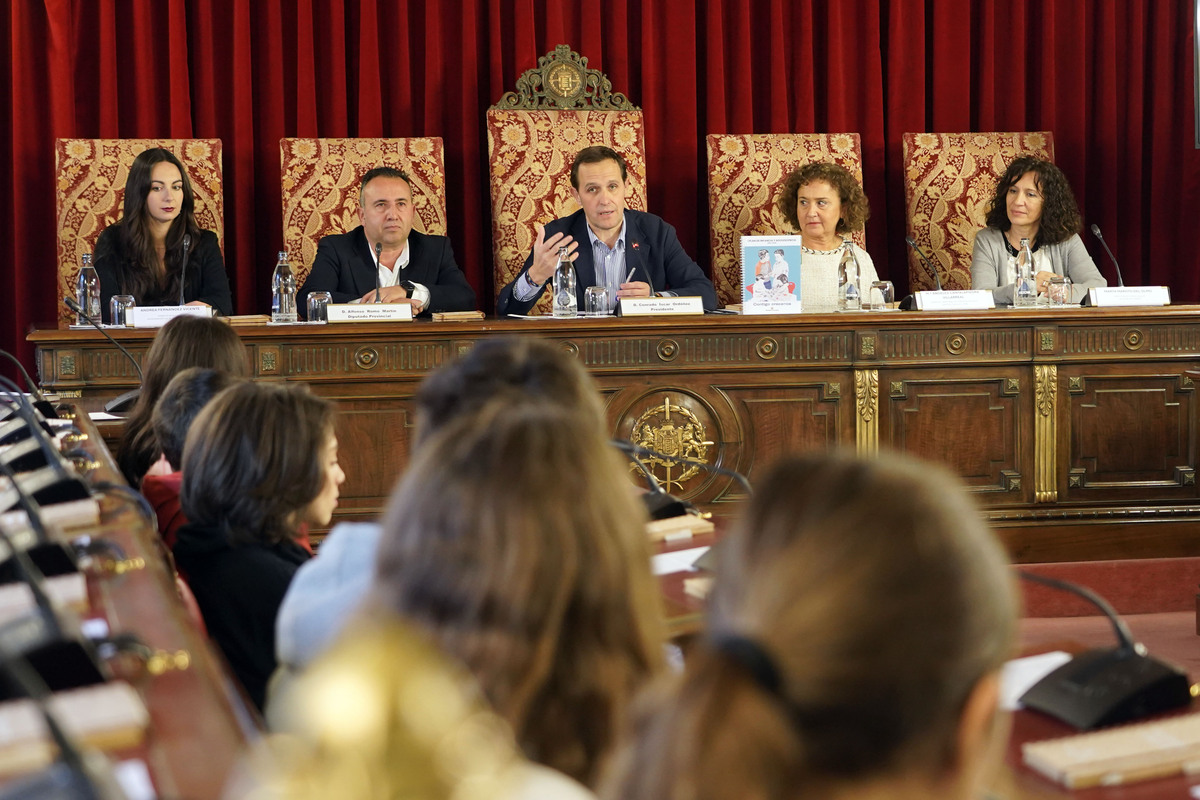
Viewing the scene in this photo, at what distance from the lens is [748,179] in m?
4.70

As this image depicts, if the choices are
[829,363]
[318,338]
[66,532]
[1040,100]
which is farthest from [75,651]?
[1040,100]

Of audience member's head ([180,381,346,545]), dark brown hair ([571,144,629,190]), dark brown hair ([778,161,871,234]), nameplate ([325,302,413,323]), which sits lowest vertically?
audience member's head ([180,381,346,545])

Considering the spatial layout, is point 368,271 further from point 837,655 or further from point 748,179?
point 837,655

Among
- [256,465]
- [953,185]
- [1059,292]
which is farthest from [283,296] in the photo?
[953,185]

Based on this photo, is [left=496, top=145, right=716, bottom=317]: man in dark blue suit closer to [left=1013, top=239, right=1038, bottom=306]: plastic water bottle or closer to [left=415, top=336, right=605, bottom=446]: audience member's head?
[left=1013, top=239, right=1038, bottom=306]: plastic water bottle

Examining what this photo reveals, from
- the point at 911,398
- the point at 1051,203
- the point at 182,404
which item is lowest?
the point at 911,398

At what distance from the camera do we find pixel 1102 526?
3631mm

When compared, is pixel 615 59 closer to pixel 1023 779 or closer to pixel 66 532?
pixel 66 532

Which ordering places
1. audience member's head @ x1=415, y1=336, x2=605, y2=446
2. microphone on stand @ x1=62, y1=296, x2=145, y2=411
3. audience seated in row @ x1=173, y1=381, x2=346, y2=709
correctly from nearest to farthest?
audience member's head @ x1=415, y1=336, x2=605, y2=446 < audience seated in row @ x1=173, y1=381, x2=346, y2=709 < microphone on stand @ x1=62, y1=296, x2=145, y2=411

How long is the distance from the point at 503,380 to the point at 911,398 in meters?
2.46

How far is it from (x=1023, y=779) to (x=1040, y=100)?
4631 mm

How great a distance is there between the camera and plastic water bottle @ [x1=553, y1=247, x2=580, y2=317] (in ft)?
12.3

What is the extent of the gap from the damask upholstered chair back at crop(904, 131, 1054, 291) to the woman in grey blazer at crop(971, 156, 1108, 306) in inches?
10.9

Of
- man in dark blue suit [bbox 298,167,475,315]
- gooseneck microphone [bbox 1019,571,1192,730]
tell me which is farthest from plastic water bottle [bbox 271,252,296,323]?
gooseneck microphone [bbox 1019,571,1192,730]
